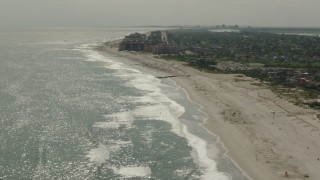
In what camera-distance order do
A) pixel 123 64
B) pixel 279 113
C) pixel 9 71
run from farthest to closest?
pixel 123 64
pixel 9 71
pixel 279 113

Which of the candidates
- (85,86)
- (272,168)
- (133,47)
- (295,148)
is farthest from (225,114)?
(133,47)

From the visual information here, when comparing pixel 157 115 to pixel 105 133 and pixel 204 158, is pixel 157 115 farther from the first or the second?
pixel 204 158

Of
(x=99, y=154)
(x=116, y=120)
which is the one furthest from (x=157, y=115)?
(x=99, y=154)

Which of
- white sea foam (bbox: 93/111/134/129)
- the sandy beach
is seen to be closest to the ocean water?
white sea foam (bbox: 93/111/134/129)

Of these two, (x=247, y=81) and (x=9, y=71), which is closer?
(x=247, y=81)

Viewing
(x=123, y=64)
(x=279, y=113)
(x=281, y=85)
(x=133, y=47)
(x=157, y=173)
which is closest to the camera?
(x=157, y=173)

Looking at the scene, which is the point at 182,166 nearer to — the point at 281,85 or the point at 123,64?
the point at 281,85
